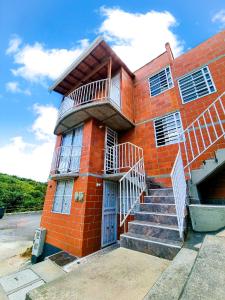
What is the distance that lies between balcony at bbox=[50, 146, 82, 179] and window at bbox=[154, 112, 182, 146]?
363cm

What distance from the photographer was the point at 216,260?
130 cm

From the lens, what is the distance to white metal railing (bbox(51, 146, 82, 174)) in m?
6.18

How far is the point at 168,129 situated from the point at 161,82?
273 centimetres

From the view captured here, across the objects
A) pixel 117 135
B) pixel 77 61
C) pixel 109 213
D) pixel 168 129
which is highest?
pixel 77 61

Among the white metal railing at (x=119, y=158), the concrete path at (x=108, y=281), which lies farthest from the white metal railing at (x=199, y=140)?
the white metal railing at (x=119, y=158)

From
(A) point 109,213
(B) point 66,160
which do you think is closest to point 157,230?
(A) point 109,213

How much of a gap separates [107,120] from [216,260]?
6.00m

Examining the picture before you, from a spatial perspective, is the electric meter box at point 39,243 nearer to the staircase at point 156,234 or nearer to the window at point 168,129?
the staircase at point 156,234

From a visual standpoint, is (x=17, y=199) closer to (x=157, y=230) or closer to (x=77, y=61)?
(x=77, y=61)

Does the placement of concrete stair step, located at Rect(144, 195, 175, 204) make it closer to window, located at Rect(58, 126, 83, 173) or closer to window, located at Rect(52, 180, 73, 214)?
window, located at Rect(58, 126, 83, 173)

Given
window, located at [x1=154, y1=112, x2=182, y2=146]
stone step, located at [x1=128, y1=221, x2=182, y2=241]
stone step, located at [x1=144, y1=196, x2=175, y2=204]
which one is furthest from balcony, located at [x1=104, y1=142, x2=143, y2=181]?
stone step, located at [x1=128, y1=221, x2=182, y2=241]

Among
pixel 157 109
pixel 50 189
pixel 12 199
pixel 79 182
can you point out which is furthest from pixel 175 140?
pixel 12 199

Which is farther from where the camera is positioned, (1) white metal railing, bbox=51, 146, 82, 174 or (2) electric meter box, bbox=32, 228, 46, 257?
(1) white metal railing, bbox=51, 146, 82, 174

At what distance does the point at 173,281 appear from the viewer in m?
1.27
